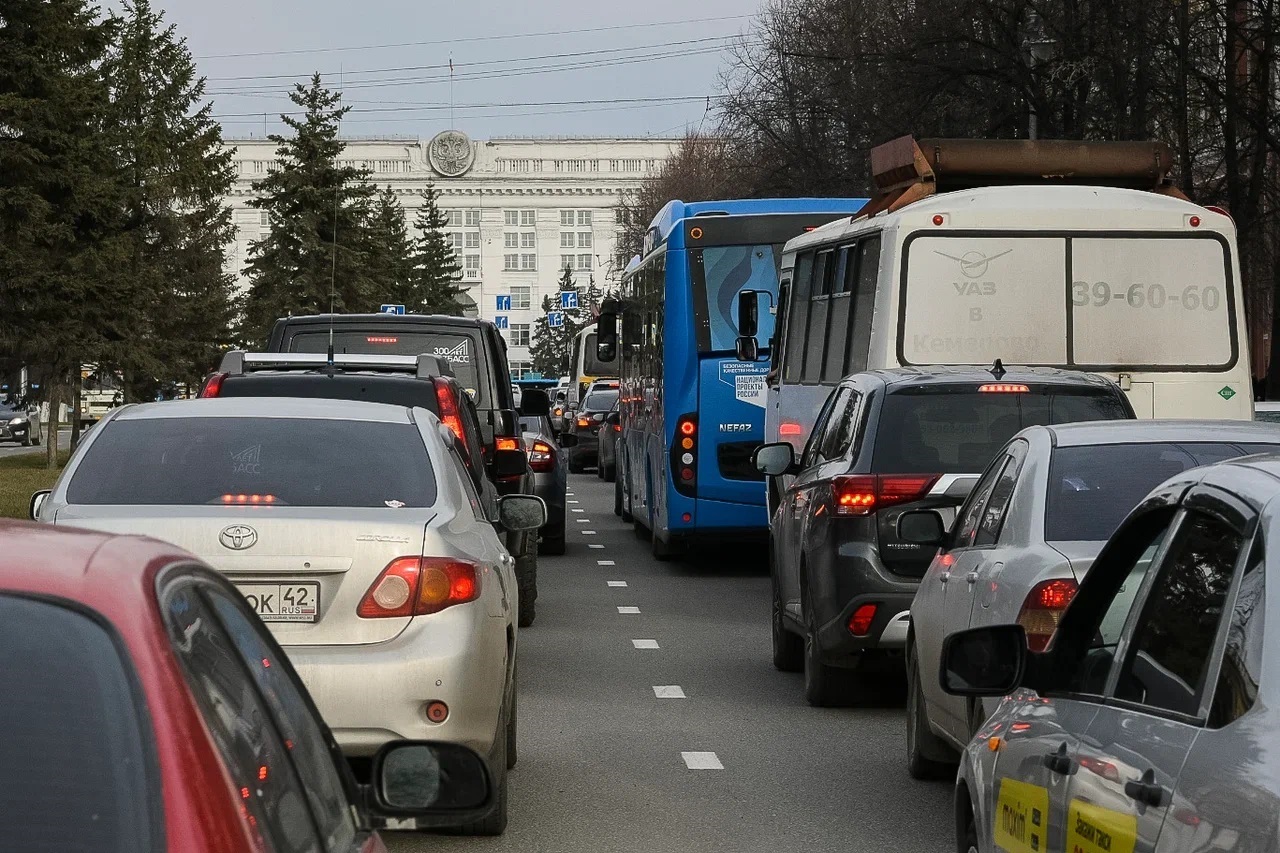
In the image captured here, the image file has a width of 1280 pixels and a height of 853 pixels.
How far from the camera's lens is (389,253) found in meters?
96.3

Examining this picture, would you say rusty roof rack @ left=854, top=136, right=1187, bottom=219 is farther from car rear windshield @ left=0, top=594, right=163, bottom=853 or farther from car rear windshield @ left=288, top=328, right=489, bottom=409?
car rear windshield @ left=0, top=594, right=163, bottom=853

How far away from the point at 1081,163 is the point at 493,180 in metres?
147

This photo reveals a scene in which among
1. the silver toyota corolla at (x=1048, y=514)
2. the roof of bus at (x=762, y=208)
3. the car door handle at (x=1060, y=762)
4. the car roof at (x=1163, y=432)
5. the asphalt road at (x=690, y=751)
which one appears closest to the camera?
the car door handle at (x=1060, y=762)

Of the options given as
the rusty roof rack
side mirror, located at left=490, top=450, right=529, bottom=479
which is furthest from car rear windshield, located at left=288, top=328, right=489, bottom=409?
the rusty roof rack

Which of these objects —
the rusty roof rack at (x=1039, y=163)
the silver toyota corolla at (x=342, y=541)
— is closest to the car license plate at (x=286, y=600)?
the silver toyota corolla at (x=342, y=541)

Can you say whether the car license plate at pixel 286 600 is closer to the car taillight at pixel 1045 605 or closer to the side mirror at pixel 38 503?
the side mirror at pixel 38 503

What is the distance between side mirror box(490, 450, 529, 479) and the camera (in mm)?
→ 13883

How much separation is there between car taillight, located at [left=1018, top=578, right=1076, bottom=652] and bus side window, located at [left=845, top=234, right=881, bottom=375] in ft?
25.0

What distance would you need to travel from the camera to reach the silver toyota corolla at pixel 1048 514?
276 inches

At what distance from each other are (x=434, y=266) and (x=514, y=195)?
1427 inches

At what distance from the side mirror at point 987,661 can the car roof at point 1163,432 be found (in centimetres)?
223

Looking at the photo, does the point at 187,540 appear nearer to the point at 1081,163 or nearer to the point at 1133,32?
the point at 1081,163

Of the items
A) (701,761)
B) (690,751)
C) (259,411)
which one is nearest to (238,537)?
(259,411)

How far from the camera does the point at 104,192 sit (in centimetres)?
4122
